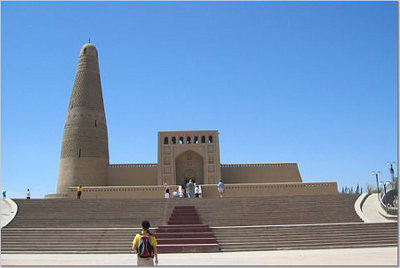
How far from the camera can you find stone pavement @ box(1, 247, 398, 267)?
312 inches

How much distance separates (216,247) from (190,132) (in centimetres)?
1681

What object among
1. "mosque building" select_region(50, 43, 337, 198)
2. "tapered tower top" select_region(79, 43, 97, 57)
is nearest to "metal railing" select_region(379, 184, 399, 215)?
"mosque building" select_region(50, 43, 337, 198)

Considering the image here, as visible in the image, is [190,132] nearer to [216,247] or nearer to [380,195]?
[380,195]

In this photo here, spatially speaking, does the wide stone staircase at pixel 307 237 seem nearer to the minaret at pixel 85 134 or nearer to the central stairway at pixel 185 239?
the central stairway at pixel 185 239

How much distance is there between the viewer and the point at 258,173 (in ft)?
87.4

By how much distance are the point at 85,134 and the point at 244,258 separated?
1770 centimetres

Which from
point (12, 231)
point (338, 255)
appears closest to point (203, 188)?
point (12, 231)

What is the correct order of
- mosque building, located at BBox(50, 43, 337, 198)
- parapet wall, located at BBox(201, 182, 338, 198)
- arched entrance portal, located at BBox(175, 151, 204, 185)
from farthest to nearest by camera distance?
arched entrance portal, located at BBox(175, 151, 204, 185) < mosque building, located at BBox(50, 43, 337, 198) < parapet wall, located at BBox(201, 182, 338, 198)

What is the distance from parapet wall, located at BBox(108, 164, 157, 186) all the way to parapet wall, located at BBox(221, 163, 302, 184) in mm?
4449

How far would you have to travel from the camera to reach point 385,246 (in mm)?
10562

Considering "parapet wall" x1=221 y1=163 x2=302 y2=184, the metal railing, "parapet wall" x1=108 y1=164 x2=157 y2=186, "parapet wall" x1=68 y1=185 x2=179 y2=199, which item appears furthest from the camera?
"parapet wall" x1=221 y1=163 x2=302 y2=184

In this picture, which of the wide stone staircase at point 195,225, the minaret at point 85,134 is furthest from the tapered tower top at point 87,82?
the wide stone staircase at point 195,225

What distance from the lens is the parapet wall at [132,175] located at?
2586 cm

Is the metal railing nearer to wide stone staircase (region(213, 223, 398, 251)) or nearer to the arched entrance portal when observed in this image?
wide stone staircase (region(213, 223, 398, 251))
